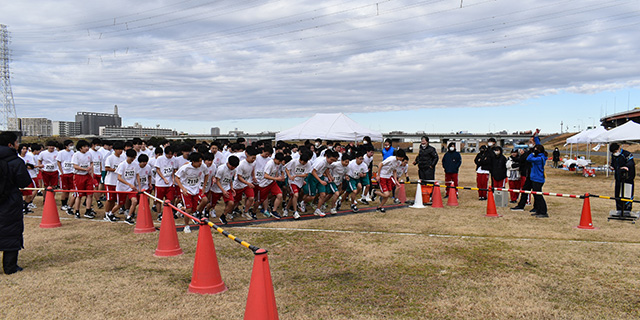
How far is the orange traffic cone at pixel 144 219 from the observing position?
8047 millimetres

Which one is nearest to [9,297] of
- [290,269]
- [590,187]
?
[290,269]

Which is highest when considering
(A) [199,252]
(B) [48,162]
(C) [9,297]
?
(B) [48,162]

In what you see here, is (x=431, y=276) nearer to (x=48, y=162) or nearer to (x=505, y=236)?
(x=505, y=236)

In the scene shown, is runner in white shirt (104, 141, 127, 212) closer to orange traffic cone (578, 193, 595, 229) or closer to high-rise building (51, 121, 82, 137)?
orange traffic cone (578, 193, 595, 229)

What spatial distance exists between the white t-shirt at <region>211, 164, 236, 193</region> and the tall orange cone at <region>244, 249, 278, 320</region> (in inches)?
211

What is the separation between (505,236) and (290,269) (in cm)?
461

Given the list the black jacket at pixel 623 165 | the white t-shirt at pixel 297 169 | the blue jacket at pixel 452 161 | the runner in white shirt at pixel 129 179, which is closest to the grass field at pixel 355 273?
the runner in white shirt at pixel 129 179

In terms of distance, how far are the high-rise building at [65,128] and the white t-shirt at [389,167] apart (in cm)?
19737

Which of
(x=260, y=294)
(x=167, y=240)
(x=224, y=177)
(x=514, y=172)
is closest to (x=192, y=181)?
(x=224, y=177)

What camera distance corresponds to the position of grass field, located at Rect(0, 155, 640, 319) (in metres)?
4.47

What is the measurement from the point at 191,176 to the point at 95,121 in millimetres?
186056

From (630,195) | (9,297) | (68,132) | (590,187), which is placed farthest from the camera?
(68,132)

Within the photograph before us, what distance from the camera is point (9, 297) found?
4.77 meters

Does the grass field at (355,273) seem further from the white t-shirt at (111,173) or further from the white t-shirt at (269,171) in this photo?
the white t-shirt at (269,171)
